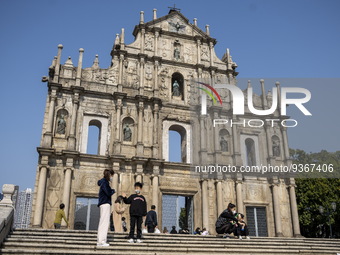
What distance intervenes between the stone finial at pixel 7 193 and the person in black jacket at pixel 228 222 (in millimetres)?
7180

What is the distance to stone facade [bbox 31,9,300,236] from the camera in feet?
60.4

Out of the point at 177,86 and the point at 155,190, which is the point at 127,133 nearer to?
the point at 155,190

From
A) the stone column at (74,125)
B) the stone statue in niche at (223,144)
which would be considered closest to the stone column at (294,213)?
the stone statue in niche at (223,144)

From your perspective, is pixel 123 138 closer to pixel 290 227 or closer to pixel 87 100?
pixel 87 100

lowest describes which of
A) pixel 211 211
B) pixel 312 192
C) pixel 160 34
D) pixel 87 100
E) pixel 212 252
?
pixel 212 252

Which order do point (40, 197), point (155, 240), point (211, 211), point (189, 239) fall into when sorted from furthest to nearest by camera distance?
1. point (211, 211)
2. point (40, 197)
3. point (189, 239)
4. point (155, 240)

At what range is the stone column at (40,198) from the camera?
55.0ft

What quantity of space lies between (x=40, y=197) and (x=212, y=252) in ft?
36.5

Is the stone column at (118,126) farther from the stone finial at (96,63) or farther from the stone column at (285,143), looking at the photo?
the stone column at (285,143)

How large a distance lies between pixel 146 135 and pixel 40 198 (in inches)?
273

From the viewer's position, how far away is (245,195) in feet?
68.4

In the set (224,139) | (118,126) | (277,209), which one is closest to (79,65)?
(118,126)

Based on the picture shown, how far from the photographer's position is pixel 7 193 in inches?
460

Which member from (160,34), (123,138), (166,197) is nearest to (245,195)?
(166,197)
